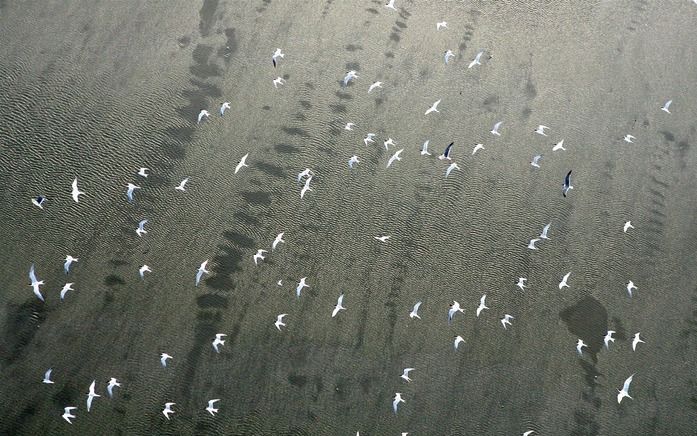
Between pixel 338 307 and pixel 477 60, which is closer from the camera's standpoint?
pixel 338 307

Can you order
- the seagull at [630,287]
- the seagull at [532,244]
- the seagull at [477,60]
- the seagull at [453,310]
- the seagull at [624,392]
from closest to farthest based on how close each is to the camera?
the seagull at [624,392] → the seagull at [453,310] → the seagull at [630,287] → the seagull at [532,244] → the seagull at [477,60]

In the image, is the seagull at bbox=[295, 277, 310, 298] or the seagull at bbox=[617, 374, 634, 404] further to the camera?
the seagull at bbox=[295, 277, 310, 298]

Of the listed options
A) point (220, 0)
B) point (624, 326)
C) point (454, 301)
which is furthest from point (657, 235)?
point (220, 0)

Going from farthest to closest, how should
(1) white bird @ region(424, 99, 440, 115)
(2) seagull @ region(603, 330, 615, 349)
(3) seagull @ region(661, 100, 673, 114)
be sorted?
(3) seagull @ region(661, 100, 673, 114) < (1) white bird @ region(424, 99, 440, 115) < (2) seagull @ region(603, 330, 615, 349)

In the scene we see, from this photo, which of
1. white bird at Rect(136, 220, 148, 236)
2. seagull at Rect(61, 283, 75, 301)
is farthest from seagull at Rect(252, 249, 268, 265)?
seagull at Rect(61, 283, 75, 301)

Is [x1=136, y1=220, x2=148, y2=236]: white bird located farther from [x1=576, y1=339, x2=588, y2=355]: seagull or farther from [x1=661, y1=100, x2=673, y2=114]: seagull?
[x1=661, y1=100, x2=673, y2=114]: seagull

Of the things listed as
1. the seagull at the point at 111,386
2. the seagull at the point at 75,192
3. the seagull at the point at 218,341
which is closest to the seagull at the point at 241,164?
the seagull at the point at 75,192

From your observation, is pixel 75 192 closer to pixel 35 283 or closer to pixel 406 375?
pixel 35 283

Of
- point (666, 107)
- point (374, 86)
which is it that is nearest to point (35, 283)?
point (374, 86)

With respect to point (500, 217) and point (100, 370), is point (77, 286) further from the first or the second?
point (500, 217)

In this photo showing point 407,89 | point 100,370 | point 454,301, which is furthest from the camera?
point 407,89

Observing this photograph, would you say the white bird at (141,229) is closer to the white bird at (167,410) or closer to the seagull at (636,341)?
the white bird at (167,410)
